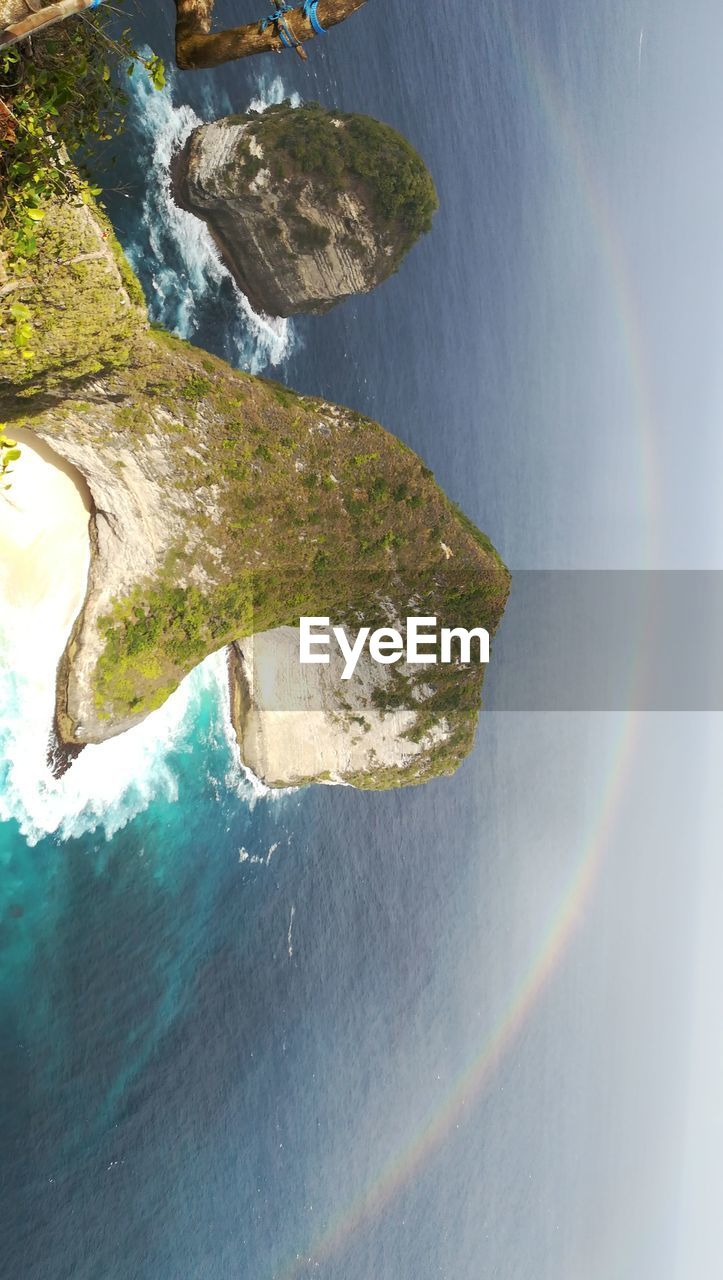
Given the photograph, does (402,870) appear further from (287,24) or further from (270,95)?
(287,24)

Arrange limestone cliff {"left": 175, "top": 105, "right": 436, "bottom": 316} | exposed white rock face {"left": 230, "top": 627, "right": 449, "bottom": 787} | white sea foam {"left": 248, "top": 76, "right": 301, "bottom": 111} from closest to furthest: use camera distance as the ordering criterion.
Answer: limestone cliff {"left": 175, "top": 105, "right": 436, "bottom": 316}
exposed white rock face {"left": 230, "top": 627, "right": 449, "bottom": 787}
white sea foam {"left": 248, "top": 76, "right": 301, "bottom": 111}

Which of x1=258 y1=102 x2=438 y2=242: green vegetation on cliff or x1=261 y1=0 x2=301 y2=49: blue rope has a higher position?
x1=258 y1=102 x2=438 y2=242: green vegetation on cliff

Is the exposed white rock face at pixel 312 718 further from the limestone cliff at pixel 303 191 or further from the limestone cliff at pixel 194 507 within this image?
the limestone cliff at pixel 303 191

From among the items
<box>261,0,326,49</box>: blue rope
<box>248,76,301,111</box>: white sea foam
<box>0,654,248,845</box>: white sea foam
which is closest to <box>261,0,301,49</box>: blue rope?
<box>261,0,326,49</box>: blue rope

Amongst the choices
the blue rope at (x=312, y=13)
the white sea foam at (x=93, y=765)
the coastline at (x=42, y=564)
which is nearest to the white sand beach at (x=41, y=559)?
the coastline at (x=42, y=564)

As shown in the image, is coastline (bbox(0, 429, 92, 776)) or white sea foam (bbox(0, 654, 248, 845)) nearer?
coastline (bbox(0, 429, 92, 776))

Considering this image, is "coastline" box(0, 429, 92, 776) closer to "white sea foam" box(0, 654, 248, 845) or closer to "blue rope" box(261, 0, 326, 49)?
"white sea foam" box(0, 654, 248, 845)
